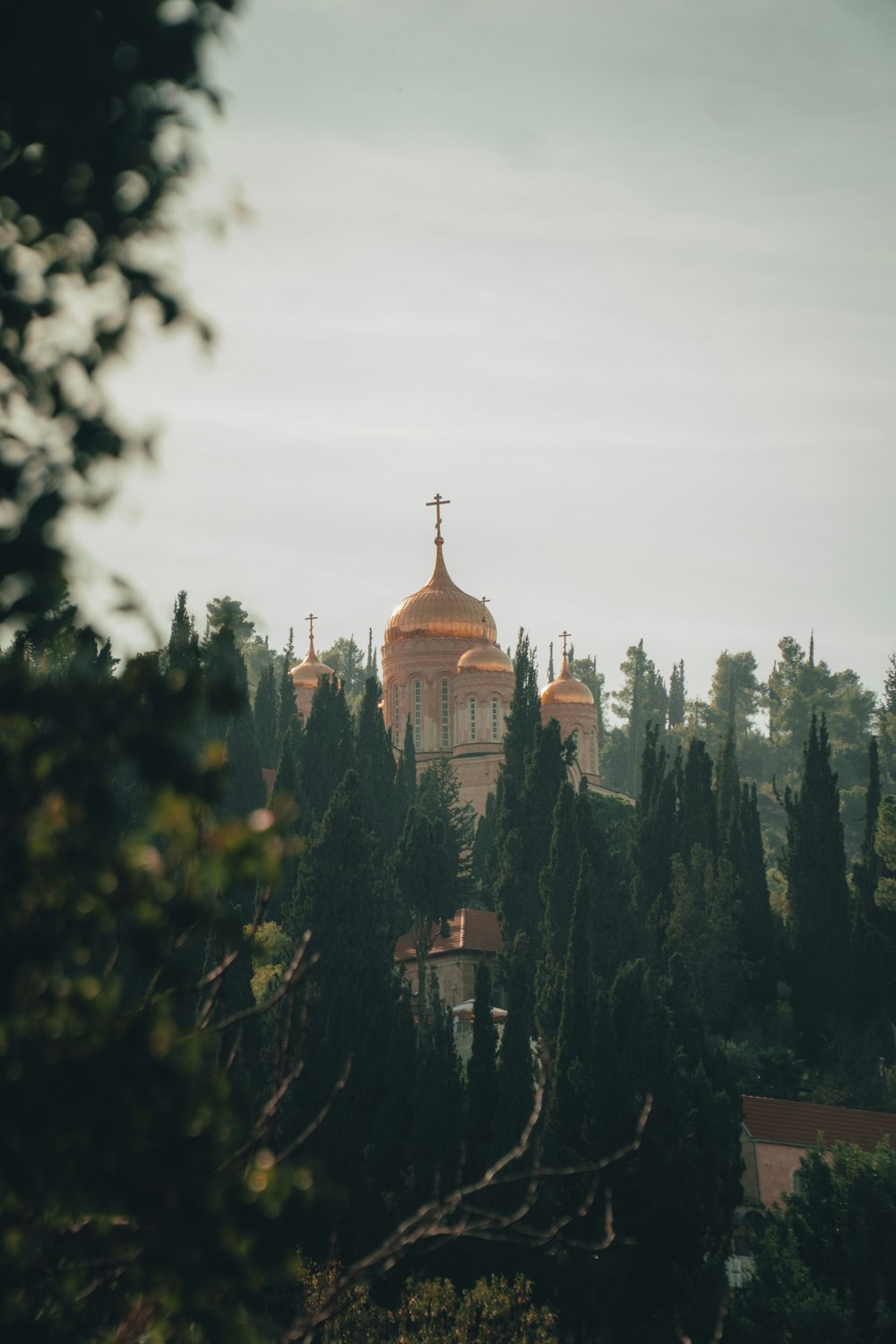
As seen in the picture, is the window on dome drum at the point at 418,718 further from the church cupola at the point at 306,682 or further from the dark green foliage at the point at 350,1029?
the dark green foliage at the point at 350,1029

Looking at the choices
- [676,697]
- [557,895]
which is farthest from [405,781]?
[676,697]

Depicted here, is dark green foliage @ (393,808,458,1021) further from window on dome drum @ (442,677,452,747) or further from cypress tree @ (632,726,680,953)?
window on dome drum @ (442,677,452,747)

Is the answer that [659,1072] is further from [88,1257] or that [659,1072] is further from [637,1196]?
[88,1257]

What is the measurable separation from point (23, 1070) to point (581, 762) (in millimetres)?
54638

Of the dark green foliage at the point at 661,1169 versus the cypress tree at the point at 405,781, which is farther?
the cypress tree at the point at 405,781

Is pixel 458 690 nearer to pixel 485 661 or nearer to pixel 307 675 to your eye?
pixel 485 661

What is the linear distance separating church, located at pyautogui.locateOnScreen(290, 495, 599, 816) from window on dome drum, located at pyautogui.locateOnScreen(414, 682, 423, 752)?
33 millimetres

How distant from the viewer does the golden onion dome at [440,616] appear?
5716 centimetres

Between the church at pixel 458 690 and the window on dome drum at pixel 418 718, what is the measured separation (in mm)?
33

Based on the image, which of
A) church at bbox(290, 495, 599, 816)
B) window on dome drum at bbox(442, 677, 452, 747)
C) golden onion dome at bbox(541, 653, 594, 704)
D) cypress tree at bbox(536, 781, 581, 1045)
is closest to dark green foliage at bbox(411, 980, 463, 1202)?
cypress tree at bbox(536, 781, 581, 1045)

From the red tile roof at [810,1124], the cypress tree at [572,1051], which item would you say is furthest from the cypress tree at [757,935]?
the cypress tree at [572,1051]

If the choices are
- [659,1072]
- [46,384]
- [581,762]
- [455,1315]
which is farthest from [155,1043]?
[581,762]

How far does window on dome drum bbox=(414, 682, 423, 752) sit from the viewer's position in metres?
56.2

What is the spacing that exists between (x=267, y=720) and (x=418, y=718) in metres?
6.62
